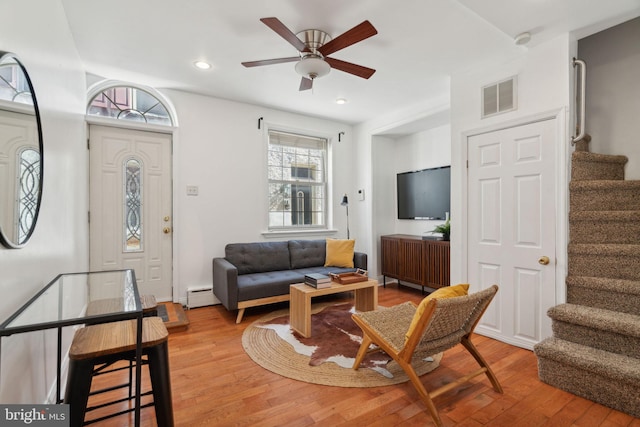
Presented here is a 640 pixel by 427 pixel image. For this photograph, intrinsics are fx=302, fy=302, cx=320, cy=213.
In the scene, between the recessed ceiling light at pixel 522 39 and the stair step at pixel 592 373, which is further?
the recessed ceiling light at pixel 522 39

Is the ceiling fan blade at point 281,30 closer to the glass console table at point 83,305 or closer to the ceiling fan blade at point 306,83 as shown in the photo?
the ceiling fan blade at point 306,83

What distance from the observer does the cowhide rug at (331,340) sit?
8.00ft

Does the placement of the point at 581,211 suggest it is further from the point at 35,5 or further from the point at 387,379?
the point at 35,5

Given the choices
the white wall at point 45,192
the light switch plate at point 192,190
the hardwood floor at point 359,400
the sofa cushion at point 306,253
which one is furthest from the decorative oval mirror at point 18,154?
the sofa cushion at point 306,253

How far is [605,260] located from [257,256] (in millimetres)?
3472

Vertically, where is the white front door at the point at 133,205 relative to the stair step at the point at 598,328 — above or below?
above

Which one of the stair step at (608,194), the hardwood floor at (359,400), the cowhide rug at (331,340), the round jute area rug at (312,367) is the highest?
the stair step at (608,194)

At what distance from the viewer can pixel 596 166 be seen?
98.3 inches

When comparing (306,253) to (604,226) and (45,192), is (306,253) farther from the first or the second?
(604,226)


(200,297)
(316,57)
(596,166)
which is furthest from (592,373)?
(200,297)

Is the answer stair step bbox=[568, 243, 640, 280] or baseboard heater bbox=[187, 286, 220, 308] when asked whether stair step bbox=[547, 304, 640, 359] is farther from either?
baseboard heater bbox=[187, 286, 220, 308]

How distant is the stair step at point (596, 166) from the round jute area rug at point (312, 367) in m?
1.90

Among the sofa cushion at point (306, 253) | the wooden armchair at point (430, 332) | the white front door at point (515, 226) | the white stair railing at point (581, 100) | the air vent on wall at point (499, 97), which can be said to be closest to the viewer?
the wooden armchair at point (430, 332)
